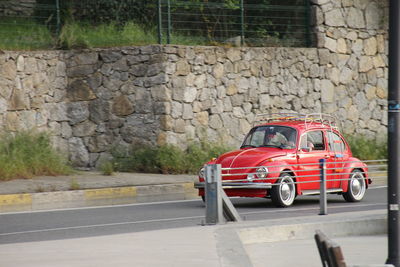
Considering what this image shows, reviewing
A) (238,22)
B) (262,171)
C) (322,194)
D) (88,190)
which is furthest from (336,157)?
(238,22)

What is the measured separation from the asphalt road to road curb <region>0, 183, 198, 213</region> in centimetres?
71

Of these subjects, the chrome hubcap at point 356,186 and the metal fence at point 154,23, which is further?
the metal fence at point 154,23

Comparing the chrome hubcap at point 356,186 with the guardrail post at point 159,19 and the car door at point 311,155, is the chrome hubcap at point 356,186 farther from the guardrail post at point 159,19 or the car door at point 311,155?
the guardrail post at point 159,19

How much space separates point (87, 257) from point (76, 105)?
12.1 metres

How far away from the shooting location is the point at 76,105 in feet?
71.2

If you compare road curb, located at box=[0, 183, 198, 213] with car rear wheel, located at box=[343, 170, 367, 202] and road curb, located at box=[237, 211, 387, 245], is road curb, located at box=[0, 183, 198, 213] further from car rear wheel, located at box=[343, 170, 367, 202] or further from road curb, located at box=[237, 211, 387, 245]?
road curb, located at box=[237, 211, 387, 245]

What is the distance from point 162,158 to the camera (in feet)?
68.7

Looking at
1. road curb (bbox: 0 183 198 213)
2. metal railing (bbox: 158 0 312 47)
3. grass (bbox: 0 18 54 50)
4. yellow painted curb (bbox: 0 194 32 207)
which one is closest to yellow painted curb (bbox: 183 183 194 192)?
road curb (bbox: 0 183 198 213)

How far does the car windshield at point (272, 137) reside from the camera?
1708 centimetres

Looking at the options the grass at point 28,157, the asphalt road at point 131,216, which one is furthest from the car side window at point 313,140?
the grass at point 28,157

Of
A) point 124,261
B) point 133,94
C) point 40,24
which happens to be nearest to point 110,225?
point 124,261

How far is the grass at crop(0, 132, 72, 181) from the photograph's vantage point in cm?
1866

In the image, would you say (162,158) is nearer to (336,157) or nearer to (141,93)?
(141,93)

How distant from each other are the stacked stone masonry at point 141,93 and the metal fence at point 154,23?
71 cm
